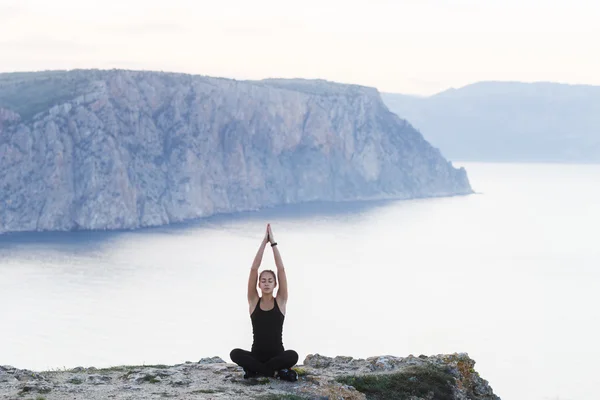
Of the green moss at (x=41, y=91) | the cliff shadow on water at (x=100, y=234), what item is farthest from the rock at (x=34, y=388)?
the green moss at (x=41, y=91)

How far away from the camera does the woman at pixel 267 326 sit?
17.8 metres

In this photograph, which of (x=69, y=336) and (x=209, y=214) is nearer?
(x=69, y=336)

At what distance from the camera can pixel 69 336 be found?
87.4 metres

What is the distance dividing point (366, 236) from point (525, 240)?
3032cm

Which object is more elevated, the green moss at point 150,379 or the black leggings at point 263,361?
the black leggings at point 263,361

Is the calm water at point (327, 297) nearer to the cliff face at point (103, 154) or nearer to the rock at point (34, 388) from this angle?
the cliff face at point (103, 154)

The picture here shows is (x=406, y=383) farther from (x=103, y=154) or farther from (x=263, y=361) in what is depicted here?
(x=103, y=154)

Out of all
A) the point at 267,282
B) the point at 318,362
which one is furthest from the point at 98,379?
the point at 267,282

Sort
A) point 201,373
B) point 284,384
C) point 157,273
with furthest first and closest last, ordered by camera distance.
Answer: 1. point 157,273
2. point 201,373
3. point 284,384

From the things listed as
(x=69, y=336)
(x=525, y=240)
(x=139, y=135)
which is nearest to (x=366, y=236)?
(x=525, y=240)

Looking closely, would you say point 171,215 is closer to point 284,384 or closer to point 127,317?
point 127,317

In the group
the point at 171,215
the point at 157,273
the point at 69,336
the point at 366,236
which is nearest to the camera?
the point at 69,336

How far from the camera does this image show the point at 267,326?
18250mm

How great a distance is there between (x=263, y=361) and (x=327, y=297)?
91.8 meters
